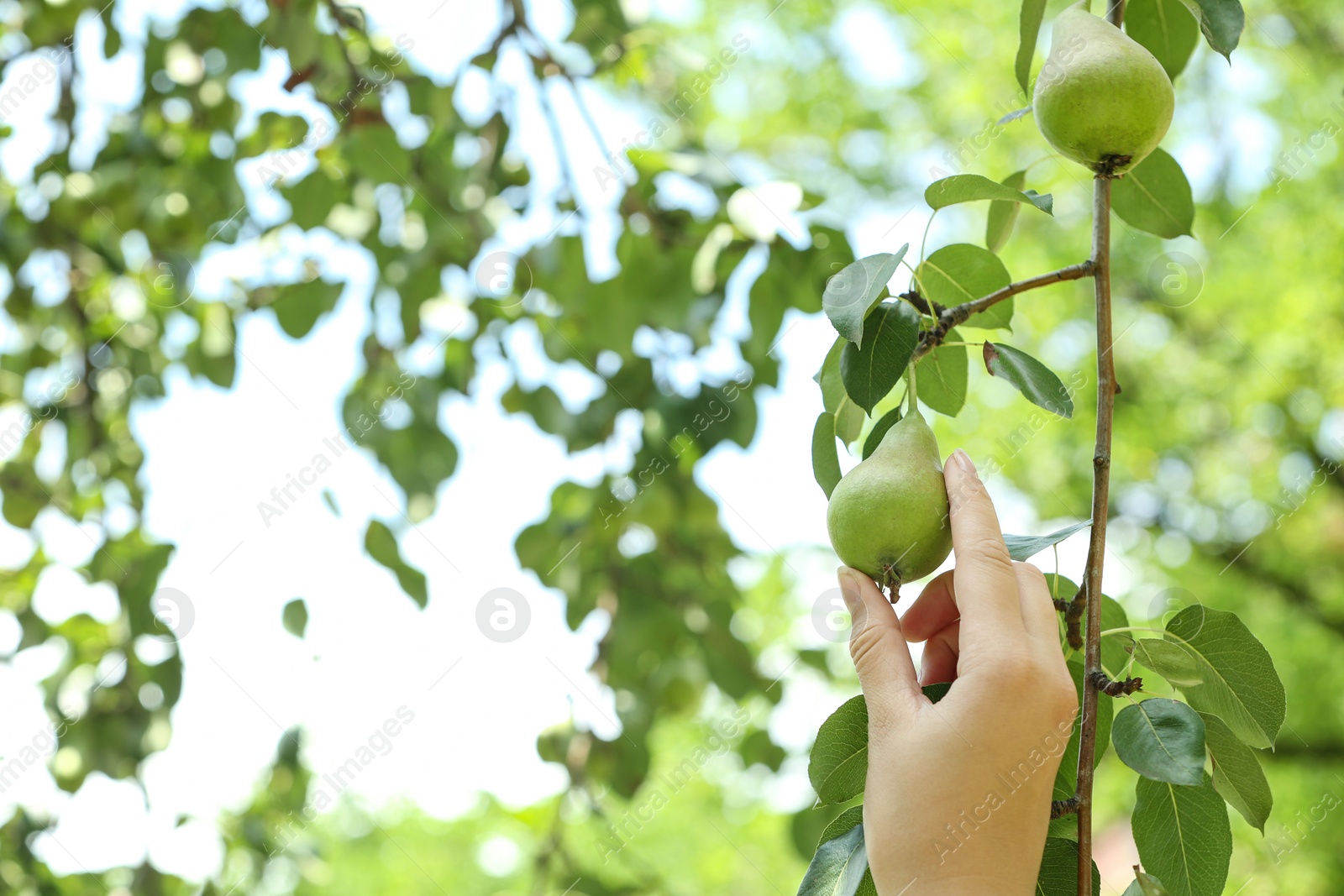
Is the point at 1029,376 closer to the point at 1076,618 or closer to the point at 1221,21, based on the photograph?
the point at 1076,618

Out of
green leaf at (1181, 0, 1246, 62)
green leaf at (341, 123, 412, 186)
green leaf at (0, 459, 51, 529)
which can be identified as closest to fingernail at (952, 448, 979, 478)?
green leaf at (1181, 0, 1246, 62)

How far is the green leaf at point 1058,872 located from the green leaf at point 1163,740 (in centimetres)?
7

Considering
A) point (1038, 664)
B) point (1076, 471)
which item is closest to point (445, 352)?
point (1038, 664)

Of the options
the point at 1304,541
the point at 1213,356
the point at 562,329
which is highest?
the point at 562,329

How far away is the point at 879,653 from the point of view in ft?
1.87

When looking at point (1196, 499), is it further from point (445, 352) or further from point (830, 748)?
point (830, 748)

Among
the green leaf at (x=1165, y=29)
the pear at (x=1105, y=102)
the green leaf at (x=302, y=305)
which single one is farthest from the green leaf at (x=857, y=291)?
the green leaf at (x=302, y=305)

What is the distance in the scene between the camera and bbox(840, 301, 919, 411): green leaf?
0.59 m

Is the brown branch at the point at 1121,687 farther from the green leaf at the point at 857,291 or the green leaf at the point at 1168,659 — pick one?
the green leaf at the point at 857,291

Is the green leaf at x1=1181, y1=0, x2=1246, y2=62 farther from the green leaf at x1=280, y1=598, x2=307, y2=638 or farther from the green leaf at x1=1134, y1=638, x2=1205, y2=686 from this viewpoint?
the green leaf at x1=280, y1=598, x2=307, y2=638

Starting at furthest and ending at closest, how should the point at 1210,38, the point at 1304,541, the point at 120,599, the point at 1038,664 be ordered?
the point at 1304,541 < the point at 120,599 < the point at 1210,38 < the point at 1038,664

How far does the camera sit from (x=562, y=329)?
1713 millimetres

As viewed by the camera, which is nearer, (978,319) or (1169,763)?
(1169,763)

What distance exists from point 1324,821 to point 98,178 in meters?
5.76
